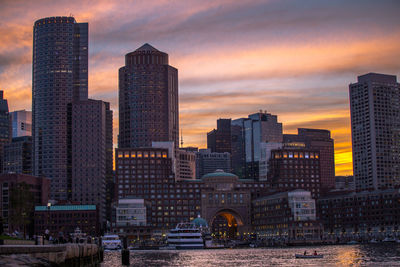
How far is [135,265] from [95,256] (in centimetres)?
1286

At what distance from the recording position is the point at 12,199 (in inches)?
6147

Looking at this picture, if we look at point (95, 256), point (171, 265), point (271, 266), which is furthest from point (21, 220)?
point (271, 266)

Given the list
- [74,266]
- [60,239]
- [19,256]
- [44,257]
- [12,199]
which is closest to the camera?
[19,256]

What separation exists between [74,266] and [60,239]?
16.4 meters

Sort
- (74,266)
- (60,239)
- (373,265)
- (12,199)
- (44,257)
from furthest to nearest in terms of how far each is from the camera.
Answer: (12,199), (373,265), (60,239), (74,266), (44,257)

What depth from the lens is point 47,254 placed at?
7788cm

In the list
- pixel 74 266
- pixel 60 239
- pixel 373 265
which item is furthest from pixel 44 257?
pixel 373 265

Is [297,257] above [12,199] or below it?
below

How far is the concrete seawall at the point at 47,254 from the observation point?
215ft

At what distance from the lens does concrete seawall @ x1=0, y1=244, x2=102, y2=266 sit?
215 ft

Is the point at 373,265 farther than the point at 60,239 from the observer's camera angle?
Yes

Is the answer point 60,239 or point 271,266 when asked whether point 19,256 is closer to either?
point 60,239

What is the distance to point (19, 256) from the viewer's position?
2640 inches

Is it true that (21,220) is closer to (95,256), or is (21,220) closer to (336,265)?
(95,256)
